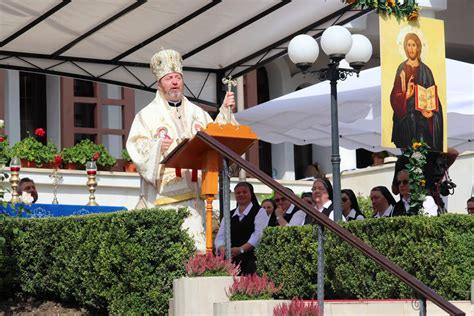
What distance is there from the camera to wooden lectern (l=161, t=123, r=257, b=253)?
10891mm

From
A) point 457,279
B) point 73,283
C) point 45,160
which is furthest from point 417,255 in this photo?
point 45,160

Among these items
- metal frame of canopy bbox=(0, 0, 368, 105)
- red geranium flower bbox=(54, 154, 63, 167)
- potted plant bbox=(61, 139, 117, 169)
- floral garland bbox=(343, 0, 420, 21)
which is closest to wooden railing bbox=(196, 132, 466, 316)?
floral garland bbox=(343, 0, 420, 21)

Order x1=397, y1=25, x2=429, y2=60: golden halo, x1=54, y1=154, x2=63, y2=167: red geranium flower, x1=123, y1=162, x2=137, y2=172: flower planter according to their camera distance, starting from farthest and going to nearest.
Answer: x1=123, y1=162, x2=137, y2=172: flower planter
x1=54, y1=154, x2=63, y2=167: red geranium flower
x1=397, y1=25, x2=429, y2=60: golden halo

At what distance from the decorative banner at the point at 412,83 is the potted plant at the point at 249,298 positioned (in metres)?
3.72

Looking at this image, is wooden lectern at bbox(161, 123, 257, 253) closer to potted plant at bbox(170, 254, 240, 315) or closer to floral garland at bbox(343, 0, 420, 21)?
potted plant at bbox(170, 254, 240, 315)

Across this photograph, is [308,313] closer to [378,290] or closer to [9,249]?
[378,290]

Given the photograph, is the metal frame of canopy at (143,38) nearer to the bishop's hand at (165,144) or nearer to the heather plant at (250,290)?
the bishop's hand at (165,144)

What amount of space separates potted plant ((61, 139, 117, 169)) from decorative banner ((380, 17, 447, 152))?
7.96m

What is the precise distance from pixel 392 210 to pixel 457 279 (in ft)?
9.31

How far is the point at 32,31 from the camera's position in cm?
1600

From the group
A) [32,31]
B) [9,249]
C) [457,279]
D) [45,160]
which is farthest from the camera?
[45,160]

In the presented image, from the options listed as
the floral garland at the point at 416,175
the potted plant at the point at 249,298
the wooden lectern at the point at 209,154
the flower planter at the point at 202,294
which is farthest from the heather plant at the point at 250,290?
the floral garland at the point at 416,175

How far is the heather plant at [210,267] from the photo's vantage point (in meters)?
10.4

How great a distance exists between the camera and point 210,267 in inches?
411
